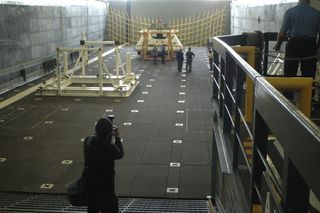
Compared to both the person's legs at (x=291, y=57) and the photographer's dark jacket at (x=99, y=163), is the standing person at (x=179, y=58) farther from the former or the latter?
the photographer's dark jacket at (x=99, y=163)

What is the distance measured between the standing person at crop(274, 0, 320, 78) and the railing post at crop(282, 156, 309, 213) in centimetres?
410

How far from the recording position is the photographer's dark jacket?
4.50 meters

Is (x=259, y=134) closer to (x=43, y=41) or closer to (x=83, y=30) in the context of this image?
(x=43, y=41)

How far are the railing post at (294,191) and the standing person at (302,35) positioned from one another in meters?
4.10

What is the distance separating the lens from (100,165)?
4508 mm

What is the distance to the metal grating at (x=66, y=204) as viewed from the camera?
236 inches

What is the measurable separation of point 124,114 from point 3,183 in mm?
5104

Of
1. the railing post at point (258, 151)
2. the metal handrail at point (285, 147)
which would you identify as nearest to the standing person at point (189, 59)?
the metal handrail at point (285, 147)

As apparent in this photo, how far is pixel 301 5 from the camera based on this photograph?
5539mm

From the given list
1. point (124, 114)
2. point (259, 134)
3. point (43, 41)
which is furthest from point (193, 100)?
point (259, 134)

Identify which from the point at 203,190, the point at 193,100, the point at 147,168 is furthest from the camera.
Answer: the point at 193,100

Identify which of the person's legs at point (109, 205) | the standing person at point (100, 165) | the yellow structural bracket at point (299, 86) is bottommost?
the person's legs at point (109, 205)

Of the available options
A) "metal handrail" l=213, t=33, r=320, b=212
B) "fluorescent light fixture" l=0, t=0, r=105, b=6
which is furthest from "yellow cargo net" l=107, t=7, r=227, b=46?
"metal handrail" l=213, t=33, r=320, b=212

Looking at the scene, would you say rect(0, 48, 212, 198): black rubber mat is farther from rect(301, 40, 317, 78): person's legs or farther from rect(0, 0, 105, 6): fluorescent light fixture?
rect(0, 0, 105, 6): fluorescent light fixture
